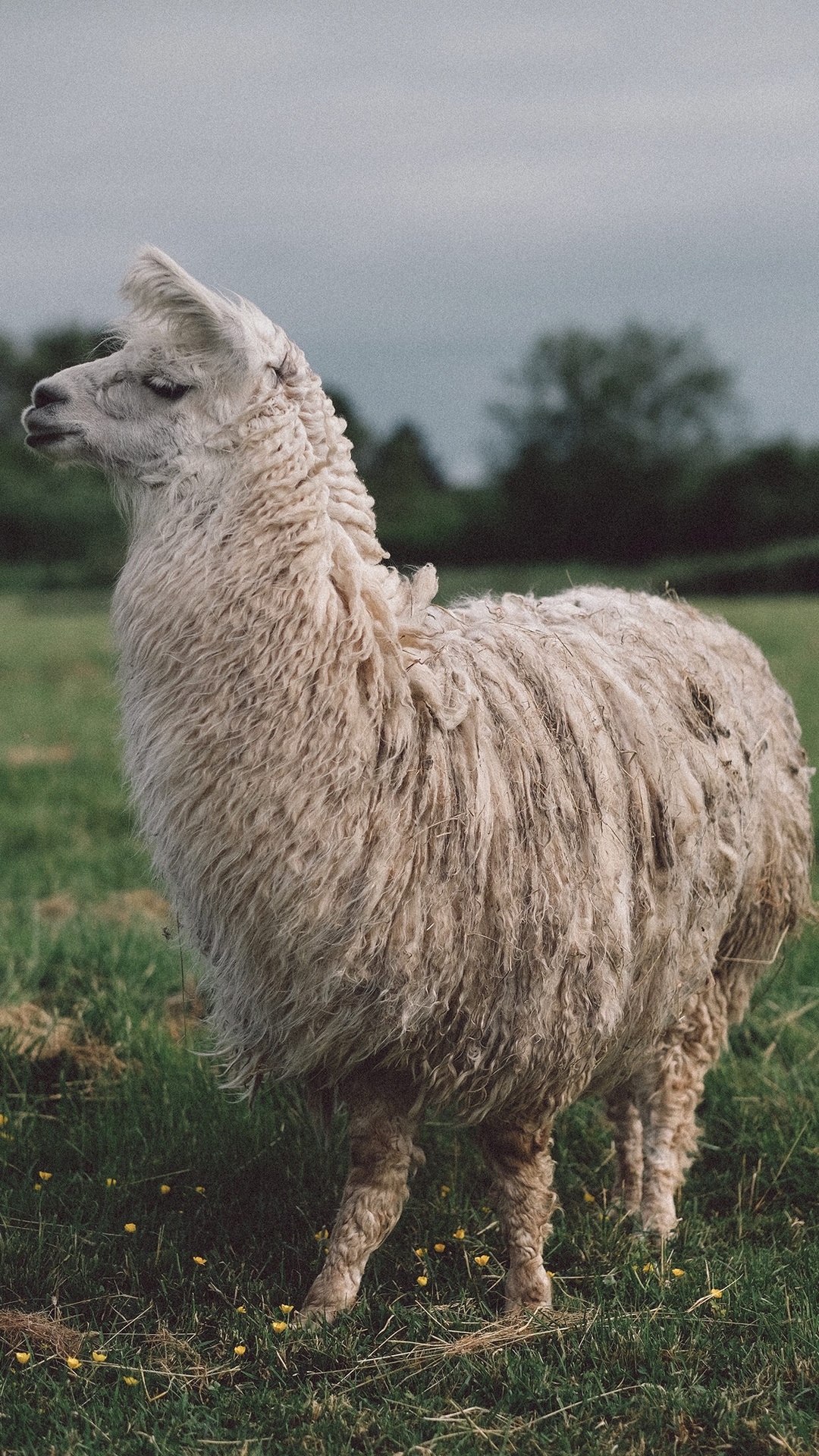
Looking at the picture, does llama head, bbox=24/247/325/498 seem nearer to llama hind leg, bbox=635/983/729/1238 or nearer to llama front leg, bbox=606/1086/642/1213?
llama hind leg, bbox=635/983/729/1238

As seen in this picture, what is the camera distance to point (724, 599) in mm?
27766

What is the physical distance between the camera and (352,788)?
2.72 meters

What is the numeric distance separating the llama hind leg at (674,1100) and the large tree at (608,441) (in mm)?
41063

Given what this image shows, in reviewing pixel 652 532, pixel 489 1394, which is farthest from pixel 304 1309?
pixel 652 532

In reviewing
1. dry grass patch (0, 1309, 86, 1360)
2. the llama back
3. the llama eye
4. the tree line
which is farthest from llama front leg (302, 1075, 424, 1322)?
the tree line

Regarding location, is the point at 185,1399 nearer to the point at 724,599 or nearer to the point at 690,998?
the point at 690,998

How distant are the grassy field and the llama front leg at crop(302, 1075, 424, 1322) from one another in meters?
0.08

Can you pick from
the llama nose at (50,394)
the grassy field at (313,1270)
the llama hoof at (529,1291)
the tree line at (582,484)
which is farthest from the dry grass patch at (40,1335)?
the tree line at (582,484)

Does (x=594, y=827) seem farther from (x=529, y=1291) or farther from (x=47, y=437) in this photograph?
(x=47, y=437)

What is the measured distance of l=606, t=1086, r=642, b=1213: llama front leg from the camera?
3.75 metres

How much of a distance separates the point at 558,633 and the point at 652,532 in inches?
1757

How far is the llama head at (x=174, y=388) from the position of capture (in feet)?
8.85

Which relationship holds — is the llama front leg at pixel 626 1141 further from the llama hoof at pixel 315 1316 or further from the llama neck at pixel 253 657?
the llama neck at pixel 253 657

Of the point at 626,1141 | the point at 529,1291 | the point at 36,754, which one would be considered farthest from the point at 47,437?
the point at 36,754
